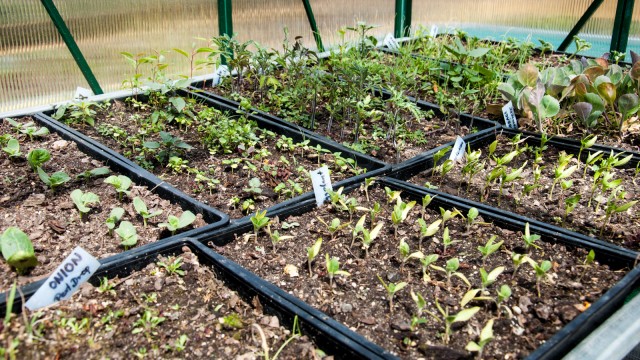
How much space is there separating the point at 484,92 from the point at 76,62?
2171 mm

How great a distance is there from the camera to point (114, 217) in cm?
174

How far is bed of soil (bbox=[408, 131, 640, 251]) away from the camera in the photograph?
190 centimetres

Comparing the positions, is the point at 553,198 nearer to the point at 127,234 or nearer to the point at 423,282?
the point at 423,282

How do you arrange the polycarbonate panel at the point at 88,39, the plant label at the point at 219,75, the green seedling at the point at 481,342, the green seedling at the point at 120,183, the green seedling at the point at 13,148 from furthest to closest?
the plant label at the point at 219,75 → the polycarbonate panel at the point at 88,39 → the green seedling at the point at 13,148 → the green seedling at the point at 120,183 → the green seedling at the point at 481,342

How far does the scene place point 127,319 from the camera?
137 cm

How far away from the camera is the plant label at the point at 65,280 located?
4.40ft

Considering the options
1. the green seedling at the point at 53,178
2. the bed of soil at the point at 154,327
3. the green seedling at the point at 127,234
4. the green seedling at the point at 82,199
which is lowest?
the bed of soil at the point at 154,327

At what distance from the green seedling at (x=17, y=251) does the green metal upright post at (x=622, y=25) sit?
12.2 ft

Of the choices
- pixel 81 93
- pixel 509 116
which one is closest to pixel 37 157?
pixel 81 93

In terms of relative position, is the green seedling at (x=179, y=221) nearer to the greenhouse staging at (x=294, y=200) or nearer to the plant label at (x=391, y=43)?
the greenhouse staging at (x=294, y=200)

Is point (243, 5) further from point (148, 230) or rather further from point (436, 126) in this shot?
point (148, 230)

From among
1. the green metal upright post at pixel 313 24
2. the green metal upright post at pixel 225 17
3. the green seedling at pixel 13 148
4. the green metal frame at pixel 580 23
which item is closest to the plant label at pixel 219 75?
the green metal upright post at pixel 225 17

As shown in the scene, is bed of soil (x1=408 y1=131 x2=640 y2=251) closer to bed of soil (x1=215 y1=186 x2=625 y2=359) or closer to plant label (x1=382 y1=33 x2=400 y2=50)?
bed of soil (x1=215 y1=186 x2=625 y2=359)

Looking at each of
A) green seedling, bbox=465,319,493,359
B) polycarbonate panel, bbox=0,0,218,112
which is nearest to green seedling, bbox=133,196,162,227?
green seedling, bbox=465,319,493,359
